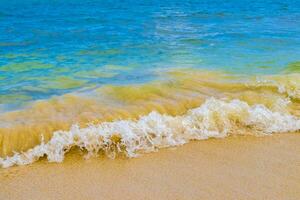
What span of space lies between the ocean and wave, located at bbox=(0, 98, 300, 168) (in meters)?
0.01

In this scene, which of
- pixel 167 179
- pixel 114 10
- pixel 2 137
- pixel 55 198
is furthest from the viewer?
pixel 114 10

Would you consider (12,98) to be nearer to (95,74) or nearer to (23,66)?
(95,74)

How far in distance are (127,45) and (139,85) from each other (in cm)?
394

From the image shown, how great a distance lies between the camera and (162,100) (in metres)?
5.85

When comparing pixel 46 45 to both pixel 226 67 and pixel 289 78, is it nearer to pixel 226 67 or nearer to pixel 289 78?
pixel 226 67

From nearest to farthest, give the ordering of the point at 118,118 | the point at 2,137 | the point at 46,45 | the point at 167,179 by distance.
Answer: the point at 167,179 → the point at 2,137 → the point at 118,118 → the point at 46,45

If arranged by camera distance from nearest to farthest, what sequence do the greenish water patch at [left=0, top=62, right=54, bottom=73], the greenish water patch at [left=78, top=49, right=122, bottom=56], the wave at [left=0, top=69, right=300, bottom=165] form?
the wave at [left=0, top=69, right=300, bottom=165], the greenish water patch at [left=0, top=62, right=54, bottom=73], the greenish water patch at [left=78, top=49, right=122, bottom=56]

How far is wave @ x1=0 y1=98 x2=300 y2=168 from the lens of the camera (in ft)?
14.9

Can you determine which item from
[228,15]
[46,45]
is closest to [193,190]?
[46,45]

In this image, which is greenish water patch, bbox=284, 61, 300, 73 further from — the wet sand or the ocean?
the wet sand

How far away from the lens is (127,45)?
1034 centimetres

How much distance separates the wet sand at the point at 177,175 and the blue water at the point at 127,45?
7.26 feet

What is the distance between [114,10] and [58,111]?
43.7ft

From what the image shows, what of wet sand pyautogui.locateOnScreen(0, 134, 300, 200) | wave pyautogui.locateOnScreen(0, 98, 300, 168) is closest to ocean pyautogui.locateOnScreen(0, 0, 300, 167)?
wave pyautogui.locateOnScreen(0, 98, 300, 168)
